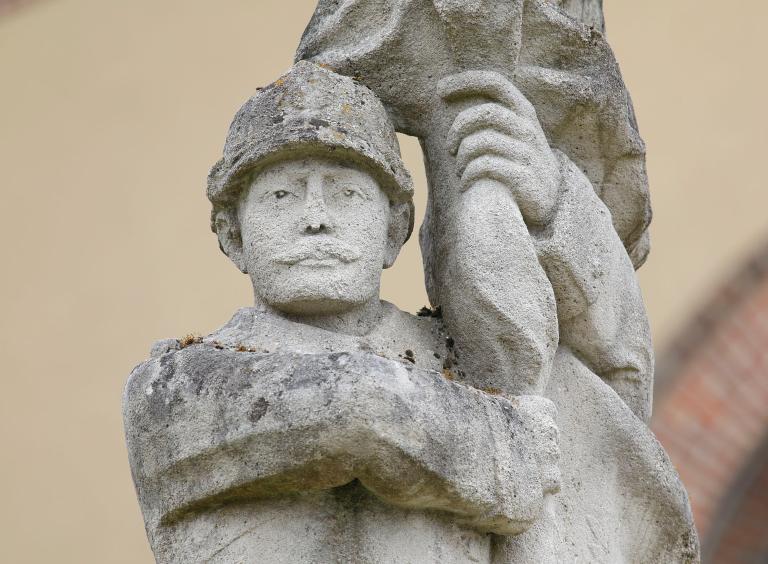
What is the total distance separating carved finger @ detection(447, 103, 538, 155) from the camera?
13.3ft

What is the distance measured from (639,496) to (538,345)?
0.42m

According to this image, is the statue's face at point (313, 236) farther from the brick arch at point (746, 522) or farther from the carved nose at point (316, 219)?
the brick arch at point (746, 522)

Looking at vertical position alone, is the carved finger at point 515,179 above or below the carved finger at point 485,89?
below

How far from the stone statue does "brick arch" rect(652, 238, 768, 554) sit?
2.18 m

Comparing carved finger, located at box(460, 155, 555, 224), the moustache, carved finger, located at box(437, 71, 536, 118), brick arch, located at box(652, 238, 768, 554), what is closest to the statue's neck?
the moustache

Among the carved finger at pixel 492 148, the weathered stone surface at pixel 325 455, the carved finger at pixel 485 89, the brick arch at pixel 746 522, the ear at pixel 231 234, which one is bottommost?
the weathered stone surface at pixel 325 455

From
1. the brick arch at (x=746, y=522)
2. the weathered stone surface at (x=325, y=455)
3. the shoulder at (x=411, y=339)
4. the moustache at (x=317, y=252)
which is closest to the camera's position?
the weathered stone surface at (x=325, y=455)

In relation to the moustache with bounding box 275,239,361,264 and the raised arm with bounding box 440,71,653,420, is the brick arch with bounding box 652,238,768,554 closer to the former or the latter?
the raised arm with bounding box 440,71,653,420

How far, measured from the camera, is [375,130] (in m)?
3.91

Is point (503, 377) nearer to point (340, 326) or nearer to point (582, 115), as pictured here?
point (340, 326)

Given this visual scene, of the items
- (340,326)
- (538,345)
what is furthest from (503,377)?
(340,326)

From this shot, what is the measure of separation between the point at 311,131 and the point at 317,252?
23 cm

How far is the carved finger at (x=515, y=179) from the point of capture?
4000 mm

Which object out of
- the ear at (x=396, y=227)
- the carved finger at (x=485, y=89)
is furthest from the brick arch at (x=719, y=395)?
the ear at (x=396, y=227)
